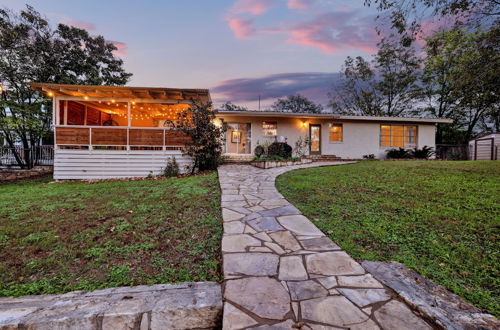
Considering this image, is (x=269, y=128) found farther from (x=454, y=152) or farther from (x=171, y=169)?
(x=454, y=152)

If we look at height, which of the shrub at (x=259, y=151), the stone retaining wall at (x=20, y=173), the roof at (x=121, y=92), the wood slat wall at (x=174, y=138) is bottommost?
the stone retaining wall at (x=20, y=173)

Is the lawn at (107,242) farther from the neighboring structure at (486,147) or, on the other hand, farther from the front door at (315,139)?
the neighboring structure at (486,147)

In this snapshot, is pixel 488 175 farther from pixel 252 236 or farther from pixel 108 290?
pixel 108 290

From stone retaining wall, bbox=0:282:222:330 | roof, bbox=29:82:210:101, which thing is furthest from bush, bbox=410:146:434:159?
stone retaining wall, bbox=0:282:222:330

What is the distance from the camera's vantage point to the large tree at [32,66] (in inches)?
386

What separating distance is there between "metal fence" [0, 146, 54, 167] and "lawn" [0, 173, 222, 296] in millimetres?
8738

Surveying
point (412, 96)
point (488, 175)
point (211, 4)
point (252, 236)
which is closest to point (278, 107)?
point (412, 96)

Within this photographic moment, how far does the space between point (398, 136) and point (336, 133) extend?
408cm

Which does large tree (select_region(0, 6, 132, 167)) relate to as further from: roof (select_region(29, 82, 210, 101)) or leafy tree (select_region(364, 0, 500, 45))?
leafy tree (select_region(364, 0, 500, 45))

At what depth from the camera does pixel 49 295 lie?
67.2 inches

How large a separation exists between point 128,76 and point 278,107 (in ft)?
67.2

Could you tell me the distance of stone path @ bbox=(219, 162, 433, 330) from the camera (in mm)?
1243

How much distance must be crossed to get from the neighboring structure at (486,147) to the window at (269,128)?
42.3 feet

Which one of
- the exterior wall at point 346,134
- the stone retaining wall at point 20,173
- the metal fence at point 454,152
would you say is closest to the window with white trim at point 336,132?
the exterior wall at point 346,134
